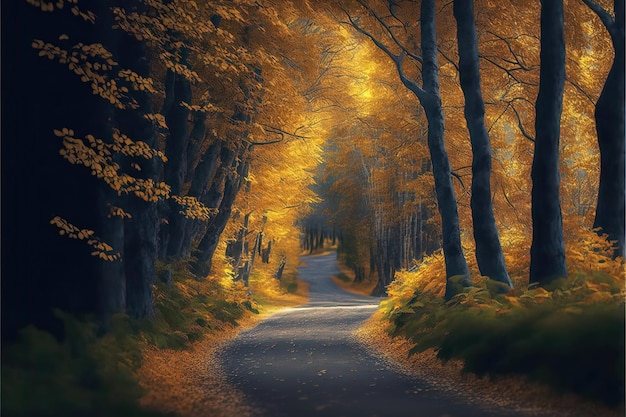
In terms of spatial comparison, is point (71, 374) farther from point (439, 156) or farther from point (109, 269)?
point (439, 156)

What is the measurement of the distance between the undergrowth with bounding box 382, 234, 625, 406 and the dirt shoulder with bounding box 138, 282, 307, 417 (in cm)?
346

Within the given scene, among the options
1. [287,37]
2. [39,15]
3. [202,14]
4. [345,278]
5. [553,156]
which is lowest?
[345,278]

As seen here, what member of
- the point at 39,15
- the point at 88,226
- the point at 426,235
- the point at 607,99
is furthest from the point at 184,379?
the point at 426,235

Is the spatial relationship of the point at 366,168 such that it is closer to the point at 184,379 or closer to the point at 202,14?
the point at 202,14

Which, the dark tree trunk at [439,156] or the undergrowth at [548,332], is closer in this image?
the undergrowth at [548,332]

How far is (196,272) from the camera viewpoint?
20734 millimetres

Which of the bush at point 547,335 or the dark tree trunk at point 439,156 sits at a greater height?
the dark tree trunk at point 439,156

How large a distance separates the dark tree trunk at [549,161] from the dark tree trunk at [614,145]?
200 cm

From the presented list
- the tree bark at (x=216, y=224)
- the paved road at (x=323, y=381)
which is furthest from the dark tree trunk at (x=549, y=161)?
the tree bark at (x=216, y=224)

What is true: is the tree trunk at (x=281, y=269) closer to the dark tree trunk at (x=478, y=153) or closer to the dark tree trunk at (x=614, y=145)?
the dark tree trunk at (x=478, y=153)

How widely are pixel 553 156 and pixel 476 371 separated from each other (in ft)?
14.6

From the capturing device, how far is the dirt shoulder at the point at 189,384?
7535mm

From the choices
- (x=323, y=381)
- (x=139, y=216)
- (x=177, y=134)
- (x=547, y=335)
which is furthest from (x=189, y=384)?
(x=177, y=134)

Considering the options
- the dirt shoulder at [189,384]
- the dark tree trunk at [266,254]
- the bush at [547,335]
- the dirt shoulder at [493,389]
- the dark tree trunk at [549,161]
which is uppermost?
the dark tree trunk at [549,161]
